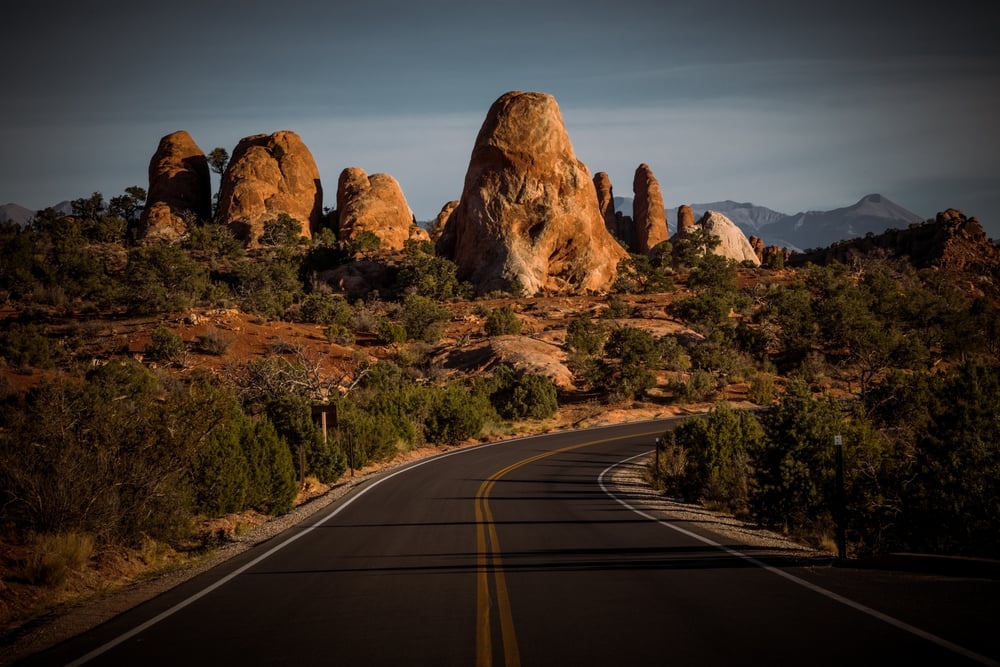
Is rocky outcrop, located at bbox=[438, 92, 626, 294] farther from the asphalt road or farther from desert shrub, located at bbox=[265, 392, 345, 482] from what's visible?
the asphalt road

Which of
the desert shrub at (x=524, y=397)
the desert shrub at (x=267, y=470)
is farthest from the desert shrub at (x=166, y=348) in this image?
the desert shrub at (x=267, y=470)

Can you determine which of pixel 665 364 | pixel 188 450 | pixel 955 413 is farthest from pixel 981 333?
pixel 188 450

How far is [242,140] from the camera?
82375mm

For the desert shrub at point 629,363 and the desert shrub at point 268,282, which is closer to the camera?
the desert shrub at point 629,363

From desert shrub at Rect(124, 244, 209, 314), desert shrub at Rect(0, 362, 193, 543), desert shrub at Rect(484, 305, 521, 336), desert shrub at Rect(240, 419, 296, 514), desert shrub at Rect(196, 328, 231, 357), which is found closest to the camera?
desert shrub at Rect(0, 362, 193, 543)

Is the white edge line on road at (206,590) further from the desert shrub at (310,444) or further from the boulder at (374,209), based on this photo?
the boulder at (374,209)

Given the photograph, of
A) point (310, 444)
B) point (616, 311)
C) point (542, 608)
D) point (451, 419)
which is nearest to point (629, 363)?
point (616, 311)

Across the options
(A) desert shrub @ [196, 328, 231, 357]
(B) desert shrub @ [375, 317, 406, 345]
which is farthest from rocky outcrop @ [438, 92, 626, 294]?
(A) desert shrub @ [196, 328, 231, 357]

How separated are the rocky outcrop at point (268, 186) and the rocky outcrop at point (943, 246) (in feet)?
200

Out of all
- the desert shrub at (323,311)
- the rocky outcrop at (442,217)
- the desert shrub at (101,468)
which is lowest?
the desert shrub at (101,468)

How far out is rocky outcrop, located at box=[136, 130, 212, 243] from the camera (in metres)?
75.0

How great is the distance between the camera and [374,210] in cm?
7788

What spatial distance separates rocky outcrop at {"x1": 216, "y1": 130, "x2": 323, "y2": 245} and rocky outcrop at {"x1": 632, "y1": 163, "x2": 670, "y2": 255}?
46.9 metres

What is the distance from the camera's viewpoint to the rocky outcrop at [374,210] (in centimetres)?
7662
